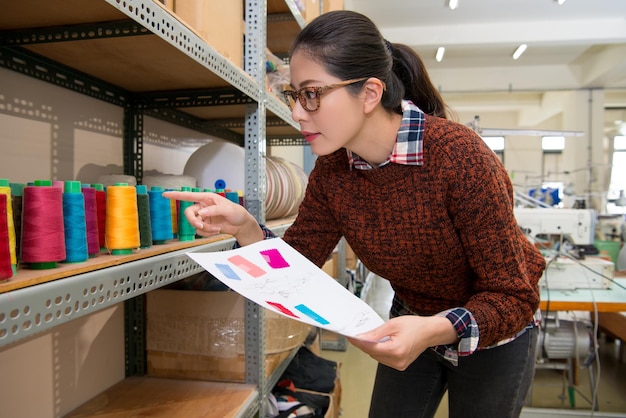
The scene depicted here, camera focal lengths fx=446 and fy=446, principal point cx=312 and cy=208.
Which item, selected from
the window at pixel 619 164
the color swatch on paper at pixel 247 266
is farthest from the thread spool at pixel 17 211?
the window at pixel 619 164

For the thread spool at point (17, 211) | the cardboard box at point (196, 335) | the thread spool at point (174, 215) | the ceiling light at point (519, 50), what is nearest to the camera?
the thread spool at point (17, 211)

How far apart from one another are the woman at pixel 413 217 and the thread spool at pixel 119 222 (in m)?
0.10

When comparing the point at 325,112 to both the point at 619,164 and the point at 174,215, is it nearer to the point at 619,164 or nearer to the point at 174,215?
the point at 174,215

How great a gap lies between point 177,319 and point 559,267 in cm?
175

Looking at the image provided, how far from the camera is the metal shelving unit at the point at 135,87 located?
0.65m

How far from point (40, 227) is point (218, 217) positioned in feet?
1.45

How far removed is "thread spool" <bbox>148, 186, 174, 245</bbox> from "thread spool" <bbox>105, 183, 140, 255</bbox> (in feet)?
0.42

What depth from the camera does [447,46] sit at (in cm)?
590

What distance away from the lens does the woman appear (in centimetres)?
90

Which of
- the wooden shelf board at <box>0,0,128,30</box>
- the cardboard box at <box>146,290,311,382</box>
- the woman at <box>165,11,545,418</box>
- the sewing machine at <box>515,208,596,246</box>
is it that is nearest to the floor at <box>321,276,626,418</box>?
the sewing machine at <box>515,208,596,246</box>

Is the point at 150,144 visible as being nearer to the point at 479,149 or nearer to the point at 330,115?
the point at 330,115

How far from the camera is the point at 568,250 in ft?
8.32

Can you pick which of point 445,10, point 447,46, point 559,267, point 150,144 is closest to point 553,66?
point 447,46

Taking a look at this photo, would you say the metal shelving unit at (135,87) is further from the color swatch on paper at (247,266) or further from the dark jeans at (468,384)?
the dark jeans at (468,384)
